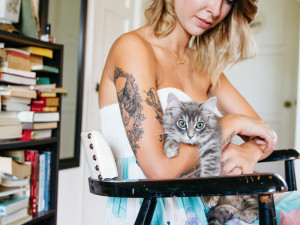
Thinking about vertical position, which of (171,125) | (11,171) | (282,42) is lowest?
(11,171)

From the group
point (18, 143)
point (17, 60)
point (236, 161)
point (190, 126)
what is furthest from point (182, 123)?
point (17, 60)

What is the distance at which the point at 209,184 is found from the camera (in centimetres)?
73

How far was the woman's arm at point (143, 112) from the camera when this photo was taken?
3.06 feet

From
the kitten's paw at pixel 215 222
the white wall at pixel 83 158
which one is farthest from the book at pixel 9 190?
the kitten's paw at pixel 215 222

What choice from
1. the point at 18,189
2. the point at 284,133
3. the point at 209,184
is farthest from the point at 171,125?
the point at 284,133

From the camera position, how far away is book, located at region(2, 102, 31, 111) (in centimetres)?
168

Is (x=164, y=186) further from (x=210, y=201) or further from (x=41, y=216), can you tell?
(x=41, y=216)

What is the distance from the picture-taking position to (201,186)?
739 millimetres

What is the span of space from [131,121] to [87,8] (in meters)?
2.12

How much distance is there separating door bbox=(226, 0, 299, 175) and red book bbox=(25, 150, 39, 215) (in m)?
2.67

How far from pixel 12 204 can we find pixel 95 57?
158cm

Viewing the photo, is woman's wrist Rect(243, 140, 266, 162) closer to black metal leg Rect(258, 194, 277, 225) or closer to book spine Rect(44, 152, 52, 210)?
black metal leg Rect(258, 194, 277, 225)

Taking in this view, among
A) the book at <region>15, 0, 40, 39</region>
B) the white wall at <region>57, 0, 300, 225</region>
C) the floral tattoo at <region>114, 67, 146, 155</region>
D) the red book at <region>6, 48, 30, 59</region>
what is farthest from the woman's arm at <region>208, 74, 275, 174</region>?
the white wall at <region>57, 0, 300, 225</region>

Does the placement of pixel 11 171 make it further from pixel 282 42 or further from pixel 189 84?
pixel 282 42
